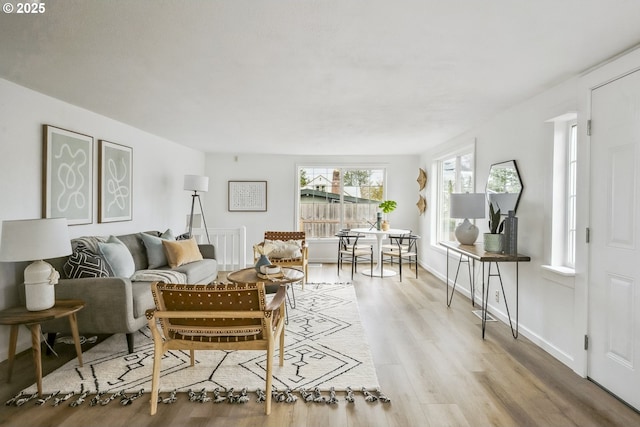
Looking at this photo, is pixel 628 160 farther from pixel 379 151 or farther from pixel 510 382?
pixel 379 151

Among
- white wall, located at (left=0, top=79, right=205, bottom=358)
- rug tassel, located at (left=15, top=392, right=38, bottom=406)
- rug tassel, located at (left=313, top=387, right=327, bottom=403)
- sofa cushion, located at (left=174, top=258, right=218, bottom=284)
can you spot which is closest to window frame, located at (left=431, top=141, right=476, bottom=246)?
sofa cushion, located at (left=174, top=258, right=218, bottom=284)

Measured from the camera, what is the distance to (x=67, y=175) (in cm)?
369

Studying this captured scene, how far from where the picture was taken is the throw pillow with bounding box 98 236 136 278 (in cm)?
354

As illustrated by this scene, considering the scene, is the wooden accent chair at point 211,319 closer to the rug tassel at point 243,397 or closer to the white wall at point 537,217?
the rug tassel at point 243,397

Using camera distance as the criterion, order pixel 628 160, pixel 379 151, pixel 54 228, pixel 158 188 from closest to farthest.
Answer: pixel 628 160
pixel 54 228
pixel 158 188
pixel 379 151

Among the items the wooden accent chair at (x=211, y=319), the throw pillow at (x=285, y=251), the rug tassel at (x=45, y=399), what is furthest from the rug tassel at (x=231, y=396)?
the throw pillow at (x=285, y=251)

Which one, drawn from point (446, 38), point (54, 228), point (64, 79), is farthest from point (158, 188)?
point (446, 38)

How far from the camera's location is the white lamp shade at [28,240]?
2.48 m

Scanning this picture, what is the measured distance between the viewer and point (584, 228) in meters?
2.78

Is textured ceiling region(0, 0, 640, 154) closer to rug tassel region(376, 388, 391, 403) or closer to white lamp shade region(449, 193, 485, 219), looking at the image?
white lamp shade region(449, 193, 485, 219)

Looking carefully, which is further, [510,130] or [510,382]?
[510,130]

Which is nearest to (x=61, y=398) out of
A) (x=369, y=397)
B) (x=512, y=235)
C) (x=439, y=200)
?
(x=369, y=397)

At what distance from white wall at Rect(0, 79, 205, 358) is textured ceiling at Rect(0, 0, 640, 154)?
0.58 ft

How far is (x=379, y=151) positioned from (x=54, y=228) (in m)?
5.61
